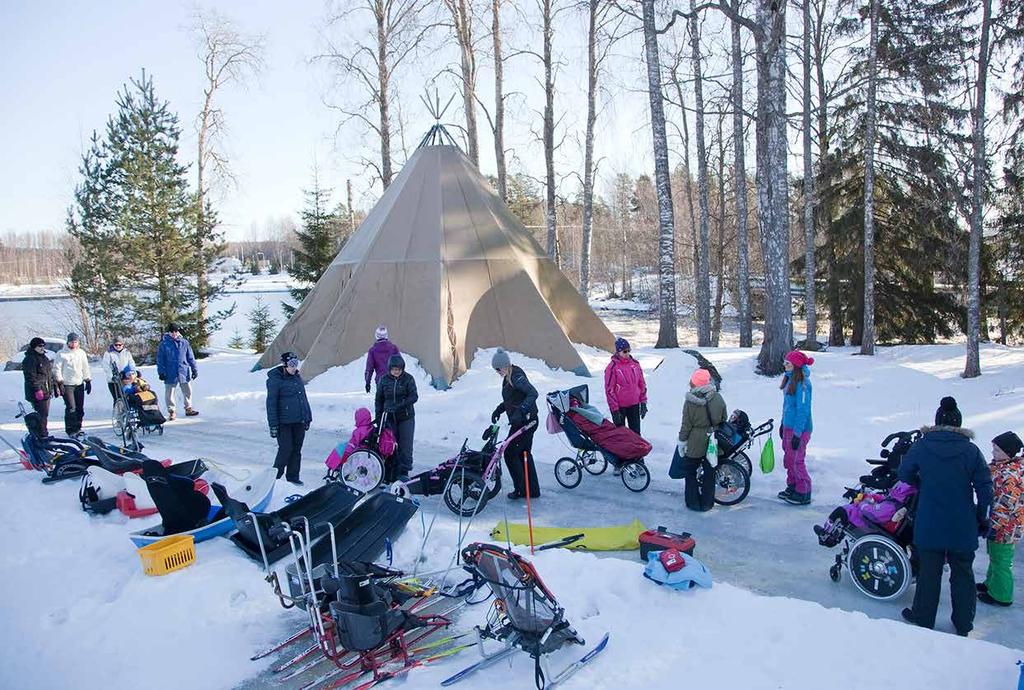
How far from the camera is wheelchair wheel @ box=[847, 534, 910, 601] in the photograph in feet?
16.6

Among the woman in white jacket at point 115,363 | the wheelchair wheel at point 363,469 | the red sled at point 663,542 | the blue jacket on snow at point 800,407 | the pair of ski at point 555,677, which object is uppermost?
the woman in white jacket at point 115,363

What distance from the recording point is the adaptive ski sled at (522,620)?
4035mm

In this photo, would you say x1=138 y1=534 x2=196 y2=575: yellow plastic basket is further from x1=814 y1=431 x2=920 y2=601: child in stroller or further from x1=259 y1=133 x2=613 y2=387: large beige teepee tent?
x1=259 y1=133 x2=613 y2=387: large beige teepee tent

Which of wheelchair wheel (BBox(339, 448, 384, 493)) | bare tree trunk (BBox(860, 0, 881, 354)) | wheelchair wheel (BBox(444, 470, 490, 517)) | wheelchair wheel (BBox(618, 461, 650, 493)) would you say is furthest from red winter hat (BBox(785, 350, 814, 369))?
bare tree trunk (BBox(860, 0, 881, 354))

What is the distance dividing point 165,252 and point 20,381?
5.34 m

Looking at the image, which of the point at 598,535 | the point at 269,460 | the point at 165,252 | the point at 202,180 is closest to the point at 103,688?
the point at 598,535

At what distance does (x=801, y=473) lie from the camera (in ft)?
23.5

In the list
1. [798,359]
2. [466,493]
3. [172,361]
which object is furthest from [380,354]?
[798,359]

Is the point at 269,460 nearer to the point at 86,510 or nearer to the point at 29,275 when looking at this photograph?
the point at 86,510

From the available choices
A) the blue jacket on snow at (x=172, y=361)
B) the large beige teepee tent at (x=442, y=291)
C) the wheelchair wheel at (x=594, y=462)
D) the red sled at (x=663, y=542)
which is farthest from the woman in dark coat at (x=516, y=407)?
the blue jacket on snow at (x=172, y=361)

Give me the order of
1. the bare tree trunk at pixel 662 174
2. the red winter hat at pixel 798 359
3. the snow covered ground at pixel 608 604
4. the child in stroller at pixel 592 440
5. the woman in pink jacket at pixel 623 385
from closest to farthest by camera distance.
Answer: the snow covered ground at pixel 608 604
the red winter hat at pixel 798 359
the child in stroller at pixel 592 440
the woman in pink jacket at pixel 623 385
the bare tree trunk at pixel 662 174

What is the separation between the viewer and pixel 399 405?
314 inches

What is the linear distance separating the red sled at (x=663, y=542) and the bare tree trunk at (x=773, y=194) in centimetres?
719

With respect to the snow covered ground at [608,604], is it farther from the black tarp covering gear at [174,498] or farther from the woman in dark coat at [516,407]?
the woman in dark coat at [516,407]
